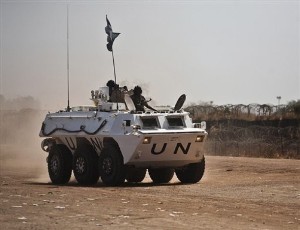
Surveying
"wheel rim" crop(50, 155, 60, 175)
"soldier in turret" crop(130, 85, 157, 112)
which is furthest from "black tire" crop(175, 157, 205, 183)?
"wheel rim" crop(50, 155, 60, 175)

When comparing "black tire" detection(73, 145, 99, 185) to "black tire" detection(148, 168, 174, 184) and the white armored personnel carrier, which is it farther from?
"black tire" detection(148, 168, 174, 184)

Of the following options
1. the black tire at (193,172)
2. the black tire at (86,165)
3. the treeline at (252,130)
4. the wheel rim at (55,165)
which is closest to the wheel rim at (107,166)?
the black tire at (86,165)

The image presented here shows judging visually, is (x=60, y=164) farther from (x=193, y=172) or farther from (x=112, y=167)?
(x=193, y=172)

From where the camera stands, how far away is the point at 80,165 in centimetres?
2359

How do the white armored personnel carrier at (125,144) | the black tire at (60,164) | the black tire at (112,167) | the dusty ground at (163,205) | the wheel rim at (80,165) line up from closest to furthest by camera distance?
the dusty ground at (163,205), the white armored personnel carrier at (125,144), the black tire at (112,167), the wheel rim at (80,165), the black tire at (60,164)

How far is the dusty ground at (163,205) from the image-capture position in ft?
46.9

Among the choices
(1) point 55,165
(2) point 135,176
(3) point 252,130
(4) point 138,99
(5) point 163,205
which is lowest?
(5) point 163,205

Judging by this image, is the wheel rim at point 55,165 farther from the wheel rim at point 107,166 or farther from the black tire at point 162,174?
the black tire at point 162,174

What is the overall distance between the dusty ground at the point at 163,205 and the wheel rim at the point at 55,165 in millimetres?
592

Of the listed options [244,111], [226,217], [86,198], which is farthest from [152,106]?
[244,111]

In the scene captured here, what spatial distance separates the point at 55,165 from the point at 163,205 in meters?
8.19

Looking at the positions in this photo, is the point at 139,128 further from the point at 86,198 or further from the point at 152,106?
the point at 86,198

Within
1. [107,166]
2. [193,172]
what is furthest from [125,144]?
[193,172]

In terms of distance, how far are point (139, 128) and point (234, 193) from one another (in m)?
3.30
